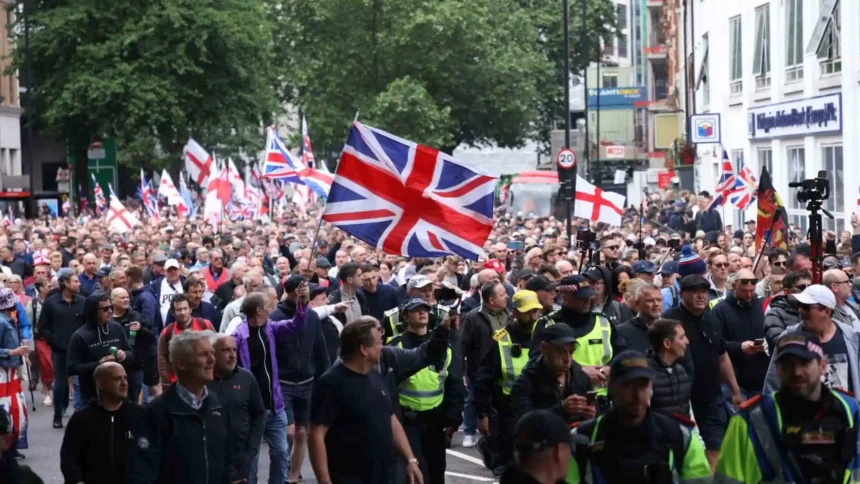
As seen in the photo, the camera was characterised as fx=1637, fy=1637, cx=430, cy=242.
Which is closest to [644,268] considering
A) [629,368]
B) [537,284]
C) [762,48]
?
[537,284]

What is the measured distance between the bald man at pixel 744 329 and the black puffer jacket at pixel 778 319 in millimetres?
466

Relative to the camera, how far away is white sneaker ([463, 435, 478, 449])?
571 inches

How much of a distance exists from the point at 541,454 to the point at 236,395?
3.86 metres

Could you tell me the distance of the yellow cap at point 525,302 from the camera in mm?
10195

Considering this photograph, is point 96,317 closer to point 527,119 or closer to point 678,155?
point 678,155

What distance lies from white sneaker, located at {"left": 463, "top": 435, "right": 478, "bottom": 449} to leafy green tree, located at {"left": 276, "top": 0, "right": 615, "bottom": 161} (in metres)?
41.9

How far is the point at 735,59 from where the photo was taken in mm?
40250

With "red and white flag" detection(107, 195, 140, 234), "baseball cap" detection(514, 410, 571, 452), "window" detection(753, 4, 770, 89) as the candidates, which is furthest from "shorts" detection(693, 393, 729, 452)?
"window" detection(753, 4, 770, 89)

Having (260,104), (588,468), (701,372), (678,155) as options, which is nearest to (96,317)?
(701,372)

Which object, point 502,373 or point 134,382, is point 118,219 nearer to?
point 134,382

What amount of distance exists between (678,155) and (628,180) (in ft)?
49.1

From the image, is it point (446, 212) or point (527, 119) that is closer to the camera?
point (446, 212)

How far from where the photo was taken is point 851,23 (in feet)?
96.1

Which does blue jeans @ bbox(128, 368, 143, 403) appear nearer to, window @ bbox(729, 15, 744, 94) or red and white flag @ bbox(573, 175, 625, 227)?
red and white flag @ bbox(573, 175, 625, 227)
